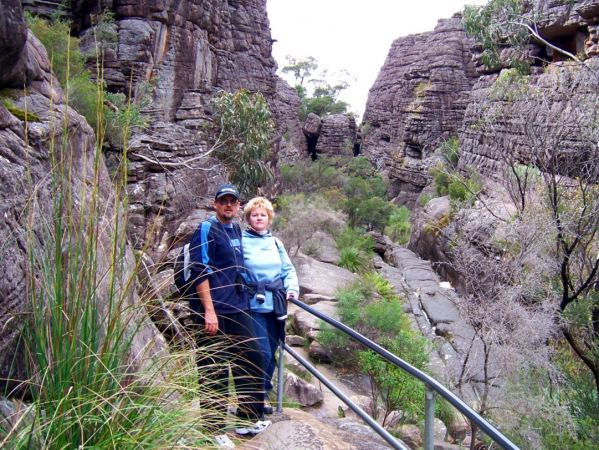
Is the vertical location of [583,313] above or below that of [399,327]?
above

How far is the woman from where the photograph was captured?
3594 millimetres

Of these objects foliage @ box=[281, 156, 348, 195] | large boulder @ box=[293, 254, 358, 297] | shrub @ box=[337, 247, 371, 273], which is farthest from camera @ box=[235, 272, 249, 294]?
foliage @ box=[281, 156, 348, 195]

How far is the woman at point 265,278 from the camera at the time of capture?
3.59 metres

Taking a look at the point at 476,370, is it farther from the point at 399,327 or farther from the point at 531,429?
the point at 531,429

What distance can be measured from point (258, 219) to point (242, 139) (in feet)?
38.5

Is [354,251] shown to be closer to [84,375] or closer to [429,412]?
[429,412]

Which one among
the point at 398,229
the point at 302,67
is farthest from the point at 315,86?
the point at 398,229

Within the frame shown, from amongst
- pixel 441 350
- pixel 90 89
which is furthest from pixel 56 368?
pixel 441 350

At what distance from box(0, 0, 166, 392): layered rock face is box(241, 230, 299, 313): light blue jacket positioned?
72 cm

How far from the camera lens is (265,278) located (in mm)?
3639

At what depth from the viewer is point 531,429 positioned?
753 centimetres

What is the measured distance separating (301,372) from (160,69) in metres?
14.2

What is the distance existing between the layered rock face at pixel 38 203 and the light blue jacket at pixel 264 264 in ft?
2.36

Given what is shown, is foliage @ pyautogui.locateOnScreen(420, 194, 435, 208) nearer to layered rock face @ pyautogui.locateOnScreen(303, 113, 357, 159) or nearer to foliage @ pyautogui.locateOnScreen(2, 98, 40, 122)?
layered rock face @ pyautogui.locateOnScreen(303, 113, 357, 159)
